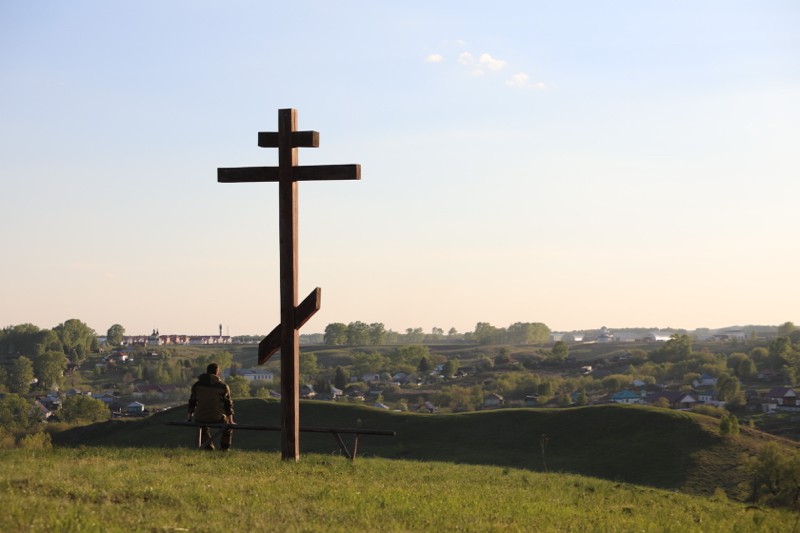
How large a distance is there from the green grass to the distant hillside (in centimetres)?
4487

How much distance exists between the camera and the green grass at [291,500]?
11.3 metres

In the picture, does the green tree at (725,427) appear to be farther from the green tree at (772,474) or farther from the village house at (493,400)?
the village house at (493,400)

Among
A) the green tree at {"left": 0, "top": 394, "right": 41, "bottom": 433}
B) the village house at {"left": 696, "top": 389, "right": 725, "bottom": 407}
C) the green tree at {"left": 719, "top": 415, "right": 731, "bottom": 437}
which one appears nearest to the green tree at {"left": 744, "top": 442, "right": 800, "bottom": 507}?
the green tree at {"left": 719, "top": 415, "right": 731, "bottom": 437}

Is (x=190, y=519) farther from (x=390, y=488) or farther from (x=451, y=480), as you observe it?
(x=451, y=480)

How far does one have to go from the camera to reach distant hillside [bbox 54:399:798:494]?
64.9 m

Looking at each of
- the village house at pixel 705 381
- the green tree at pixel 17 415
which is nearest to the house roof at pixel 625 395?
the village house at pixel 705 381

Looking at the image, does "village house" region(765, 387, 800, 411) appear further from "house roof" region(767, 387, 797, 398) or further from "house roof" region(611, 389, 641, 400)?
"house roof" region(611, 389, 641, 400)

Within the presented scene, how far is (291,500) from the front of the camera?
13.1m

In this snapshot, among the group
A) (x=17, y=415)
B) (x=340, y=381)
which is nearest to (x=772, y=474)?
(x=17, y=415)

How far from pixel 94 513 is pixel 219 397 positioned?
8.65 meters

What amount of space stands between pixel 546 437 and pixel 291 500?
50844 millimetres

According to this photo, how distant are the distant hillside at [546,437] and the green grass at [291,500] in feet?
147

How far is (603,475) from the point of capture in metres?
63.5

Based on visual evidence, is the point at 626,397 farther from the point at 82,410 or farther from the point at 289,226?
the point at 289,226
